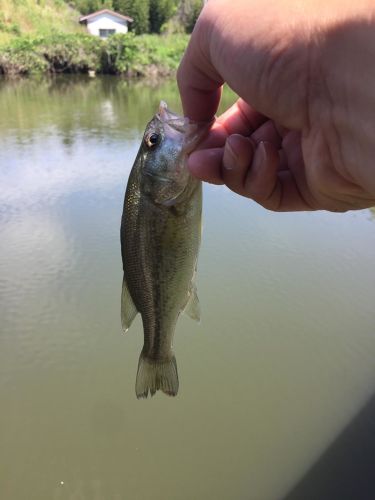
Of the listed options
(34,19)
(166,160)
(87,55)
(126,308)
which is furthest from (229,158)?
(34,19)

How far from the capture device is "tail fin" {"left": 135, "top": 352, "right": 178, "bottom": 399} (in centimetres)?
237

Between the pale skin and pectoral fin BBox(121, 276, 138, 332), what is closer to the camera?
the pale skin

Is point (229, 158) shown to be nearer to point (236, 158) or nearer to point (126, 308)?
point (236, 158)

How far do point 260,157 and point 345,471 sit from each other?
3212mm

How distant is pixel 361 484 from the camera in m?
3.88

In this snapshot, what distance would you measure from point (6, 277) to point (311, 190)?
16.8 ft

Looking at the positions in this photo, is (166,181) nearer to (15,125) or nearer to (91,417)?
(91,417)

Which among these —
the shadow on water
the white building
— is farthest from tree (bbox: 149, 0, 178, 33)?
the shadow on water

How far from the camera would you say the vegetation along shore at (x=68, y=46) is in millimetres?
31219

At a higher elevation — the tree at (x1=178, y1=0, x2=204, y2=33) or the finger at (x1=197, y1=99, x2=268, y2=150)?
the tree at (x1=178, y1=0, x2=204, y2=33)

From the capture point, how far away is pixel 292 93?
176cm

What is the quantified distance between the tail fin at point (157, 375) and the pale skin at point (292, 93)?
99cm

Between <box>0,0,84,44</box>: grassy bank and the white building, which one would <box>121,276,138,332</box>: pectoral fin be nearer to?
<box>0,0,84,44</box>: grassy bank

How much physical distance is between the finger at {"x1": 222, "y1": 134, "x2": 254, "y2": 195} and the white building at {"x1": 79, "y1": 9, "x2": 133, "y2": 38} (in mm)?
44262
